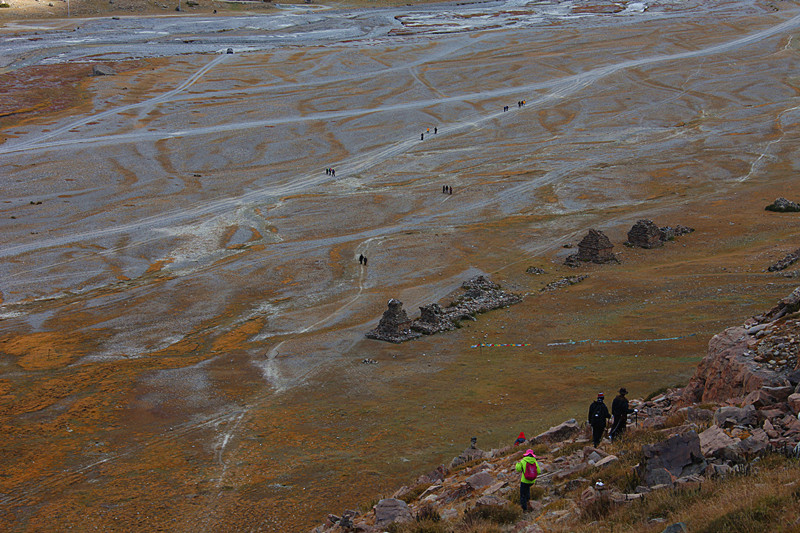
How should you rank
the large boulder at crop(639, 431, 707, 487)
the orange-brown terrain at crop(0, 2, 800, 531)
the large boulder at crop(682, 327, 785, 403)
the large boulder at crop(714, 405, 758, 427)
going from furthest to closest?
the orange-brown terrain at crop(0, 2, 800, 531) < the large boulder at crop(682, 327, 785, 403) < the large boulder at crop(714, 405, 758, 427) < the large boulder at crop(639, 431, 707, 487)

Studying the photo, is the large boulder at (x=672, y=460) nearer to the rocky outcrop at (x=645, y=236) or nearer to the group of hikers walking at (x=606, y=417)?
the group of hikers walking at (x=606, y=417)

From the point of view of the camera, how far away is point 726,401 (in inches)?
668

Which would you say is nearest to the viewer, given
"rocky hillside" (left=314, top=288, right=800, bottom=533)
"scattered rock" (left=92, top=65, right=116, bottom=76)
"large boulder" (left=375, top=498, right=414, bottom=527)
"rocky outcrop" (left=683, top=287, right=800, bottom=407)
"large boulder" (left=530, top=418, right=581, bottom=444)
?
"rocky hillside" (left=314, top=288, right=800, bottom=533)

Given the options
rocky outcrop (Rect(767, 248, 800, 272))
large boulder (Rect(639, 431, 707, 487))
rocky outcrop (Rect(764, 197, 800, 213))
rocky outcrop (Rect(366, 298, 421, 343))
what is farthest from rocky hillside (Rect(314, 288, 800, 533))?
rocky outcrop (Rect(764, 197, 800, 213))

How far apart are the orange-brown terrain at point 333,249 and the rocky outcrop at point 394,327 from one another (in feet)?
3.05

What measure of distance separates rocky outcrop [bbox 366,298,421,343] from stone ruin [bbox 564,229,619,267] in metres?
17.8

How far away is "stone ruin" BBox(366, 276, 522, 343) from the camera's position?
1511 inches

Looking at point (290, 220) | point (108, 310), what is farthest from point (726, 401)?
point (290, 220)

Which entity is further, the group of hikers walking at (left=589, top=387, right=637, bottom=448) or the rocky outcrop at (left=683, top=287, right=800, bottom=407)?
the group of hikers walking at (left=589, top=387, right=637, bottom=448)

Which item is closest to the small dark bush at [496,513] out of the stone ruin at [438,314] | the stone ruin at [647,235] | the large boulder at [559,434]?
the large boulder at [559,434]

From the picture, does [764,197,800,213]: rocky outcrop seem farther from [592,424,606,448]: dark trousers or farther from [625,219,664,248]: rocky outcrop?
[592,424,606,448]: dark trousers

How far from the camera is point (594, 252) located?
52.1m

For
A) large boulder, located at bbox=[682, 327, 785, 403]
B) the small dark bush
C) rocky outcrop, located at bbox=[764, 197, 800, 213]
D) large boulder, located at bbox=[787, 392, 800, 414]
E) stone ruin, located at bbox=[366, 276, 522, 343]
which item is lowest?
stone ruin, located at bbox=[366, 276, 522, 343]

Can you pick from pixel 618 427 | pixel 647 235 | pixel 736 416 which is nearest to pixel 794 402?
pixel 736 416
